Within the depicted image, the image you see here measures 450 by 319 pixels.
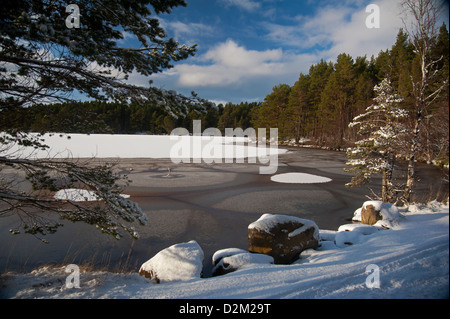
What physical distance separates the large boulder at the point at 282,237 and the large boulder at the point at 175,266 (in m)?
1.69

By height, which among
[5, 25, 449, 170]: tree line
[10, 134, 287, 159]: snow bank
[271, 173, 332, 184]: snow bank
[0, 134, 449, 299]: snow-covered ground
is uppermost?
[5, 25, 449, 170]: tree line

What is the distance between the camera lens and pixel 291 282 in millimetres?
3199

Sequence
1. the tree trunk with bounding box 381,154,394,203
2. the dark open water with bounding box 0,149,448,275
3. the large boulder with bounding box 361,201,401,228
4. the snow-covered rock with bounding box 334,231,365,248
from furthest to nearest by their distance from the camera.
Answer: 1. the tree trunk with bounding box 381,154,394,203
2. the large boulder with bounding box 361,201,401,228
3. the dark open water with bounding box 0,149,448,275
4. the snow-covered rock with bounding box 334,231,365,248

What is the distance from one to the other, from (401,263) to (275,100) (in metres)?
62.4

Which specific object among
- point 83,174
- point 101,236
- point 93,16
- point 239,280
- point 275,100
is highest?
point 275,100

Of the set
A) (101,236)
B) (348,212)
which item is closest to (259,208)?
(348,212)

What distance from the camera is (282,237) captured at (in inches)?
221

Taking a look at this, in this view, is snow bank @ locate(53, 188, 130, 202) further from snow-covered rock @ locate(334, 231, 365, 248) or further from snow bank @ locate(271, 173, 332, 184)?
snow bank @ locate(271, 173, 332, 184)

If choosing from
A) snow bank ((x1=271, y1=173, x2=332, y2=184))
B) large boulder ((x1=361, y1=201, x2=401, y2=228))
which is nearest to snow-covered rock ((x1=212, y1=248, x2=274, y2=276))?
large boulder ((x1=361, y1=201, x2=401, y2=228))

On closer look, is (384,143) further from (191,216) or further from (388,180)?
(191,216)

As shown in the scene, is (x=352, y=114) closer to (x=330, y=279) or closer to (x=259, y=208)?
(x=259, y=208)

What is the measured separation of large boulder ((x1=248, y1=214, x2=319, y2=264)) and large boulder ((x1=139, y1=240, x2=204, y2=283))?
169cm

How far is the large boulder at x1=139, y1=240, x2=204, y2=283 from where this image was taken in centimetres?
429
